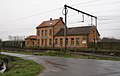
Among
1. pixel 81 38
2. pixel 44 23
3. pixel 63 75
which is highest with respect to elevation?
pixel 44 23

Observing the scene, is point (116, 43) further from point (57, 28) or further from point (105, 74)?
point (105, 74)

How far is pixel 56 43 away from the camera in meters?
66.0

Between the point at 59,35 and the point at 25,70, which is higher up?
the point at 59,35

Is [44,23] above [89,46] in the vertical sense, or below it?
above

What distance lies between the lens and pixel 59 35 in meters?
64.9

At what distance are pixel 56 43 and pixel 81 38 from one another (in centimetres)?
1114

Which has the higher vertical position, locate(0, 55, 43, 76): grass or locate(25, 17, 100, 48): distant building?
locate(25, 17, 100, 48): distant building

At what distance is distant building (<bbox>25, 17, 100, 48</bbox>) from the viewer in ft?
183

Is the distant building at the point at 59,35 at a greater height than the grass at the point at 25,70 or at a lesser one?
greater

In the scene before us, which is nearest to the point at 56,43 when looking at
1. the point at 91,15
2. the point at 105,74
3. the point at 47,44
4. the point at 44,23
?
the point at 47,44

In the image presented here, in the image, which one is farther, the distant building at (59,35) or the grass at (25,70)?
the distant building at (59,35)

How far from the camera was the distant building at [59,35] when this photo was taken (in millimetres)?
55688

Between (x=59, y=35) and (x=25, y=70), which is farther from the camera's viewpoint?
(x=59, y=35)

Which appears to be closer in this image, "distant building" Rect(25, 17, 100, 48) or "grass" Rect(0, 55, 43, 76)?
"grass" Rect(0, 55, 43, 76)
